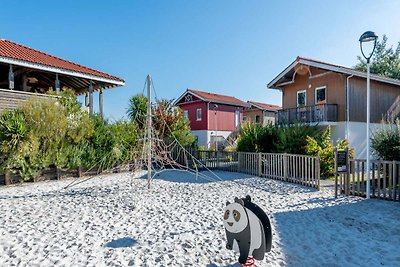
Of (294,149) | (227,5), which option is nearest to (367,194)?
(294,149)

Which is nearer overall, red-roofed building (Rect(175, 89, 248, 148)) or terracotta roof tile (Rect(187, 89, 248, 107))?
red-roofed building (Rect(175, 89, 248, 148))

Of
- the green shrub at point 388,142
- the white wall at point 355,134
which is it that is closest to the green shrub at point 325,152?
the green shrub at point 388,142

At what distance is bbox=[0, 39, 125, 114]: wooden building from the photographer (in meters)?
10.9

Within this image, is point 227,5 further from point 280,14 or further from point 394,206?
point 394,206

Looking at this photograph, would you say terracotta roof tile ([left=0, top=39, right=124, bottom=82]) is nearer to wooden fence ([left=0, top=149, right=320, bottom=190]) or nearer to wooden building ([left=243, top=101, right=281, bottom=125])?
wooden fence ([left=0, top=149, right=320, bottom=190])

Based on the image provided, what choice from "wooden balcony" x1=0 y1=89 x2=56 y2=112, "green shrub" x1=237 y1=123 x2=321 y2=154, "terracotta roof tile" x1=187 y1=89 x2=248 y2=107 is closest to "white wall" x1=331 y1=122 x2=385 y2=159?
"green shrub" x1=237 y1=123 x2=321 y2=154

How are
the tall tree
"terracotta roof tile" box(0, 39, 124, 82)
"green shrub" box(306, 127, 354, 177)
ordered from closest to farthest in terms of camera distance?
"green shrub" box(306, 127, 354, 177) < "terracotta roof tile" box(0, 39, 124, 82) < the tall tree

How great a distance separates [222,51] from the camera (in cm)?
1500

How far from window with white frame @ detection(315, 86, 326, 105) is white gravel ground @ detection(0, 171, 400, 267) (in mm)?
10712

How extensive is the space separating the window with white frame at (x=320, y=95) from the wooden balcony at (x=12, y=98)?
15.3m

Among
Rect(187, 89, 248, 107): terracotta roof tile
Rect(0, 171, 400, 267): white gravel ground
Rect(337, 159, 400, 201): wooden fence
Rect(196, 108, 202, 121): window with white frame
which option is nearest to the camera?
Rect(0, 171, 400, 267): white gravel ground

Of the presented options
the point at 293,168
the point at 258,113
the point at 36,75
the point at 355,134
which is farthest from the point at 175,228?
the point at 258,113

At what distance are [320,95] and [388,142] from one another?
8.66 metres

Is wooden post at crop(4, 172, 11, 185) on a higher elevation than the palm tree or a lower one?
lower
